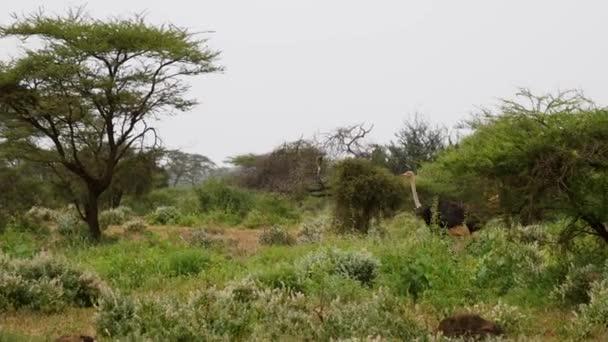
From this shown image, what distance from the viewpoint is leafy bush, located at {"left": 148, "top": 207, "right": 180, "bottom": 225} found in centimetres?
2403

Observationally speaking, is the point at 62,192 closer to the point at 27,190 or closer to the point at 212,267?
the point at 27,190

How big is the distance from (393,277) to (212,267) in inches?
130

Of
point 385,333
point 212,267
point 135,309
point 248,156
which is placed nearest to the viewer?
point 385,333

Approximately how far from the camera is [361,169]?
59.8ft

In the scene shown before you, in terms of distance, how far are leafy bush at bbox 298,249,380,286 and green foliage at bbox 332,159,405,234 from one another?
27.6 feet

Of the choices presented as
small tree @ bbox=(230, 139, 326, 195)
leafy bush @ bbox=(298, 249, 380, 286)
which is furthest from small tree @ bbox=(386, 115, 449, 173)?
leafy bush @ bbox=(298, 249, 380, 286)

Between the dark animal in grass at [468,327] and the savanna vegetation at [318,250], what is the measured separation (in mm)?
101

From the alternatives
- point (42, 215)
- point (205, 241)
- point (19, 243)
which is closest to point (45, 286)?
point (19, 243)

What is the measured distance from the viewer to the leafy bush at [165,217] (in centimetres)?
2403

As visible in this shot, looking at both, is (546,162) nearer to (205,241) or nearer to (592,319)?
(592,319)

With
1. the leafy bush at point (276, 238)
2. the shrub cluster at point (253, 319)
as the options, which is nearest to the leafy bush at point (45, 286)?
the shrub cluster at point (253, 319)

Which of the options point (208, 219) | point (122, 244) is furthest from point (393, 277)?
point (208, 219)

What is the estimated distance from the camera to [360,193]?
1792cm

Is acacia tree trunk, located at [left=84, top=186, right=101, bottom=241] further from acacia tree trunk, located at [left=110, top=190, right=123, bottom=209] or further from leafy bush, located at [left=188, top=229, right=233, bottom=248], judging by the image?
acacia tree trunk, located at [left=110, top=190, right=123, bottom=209]
